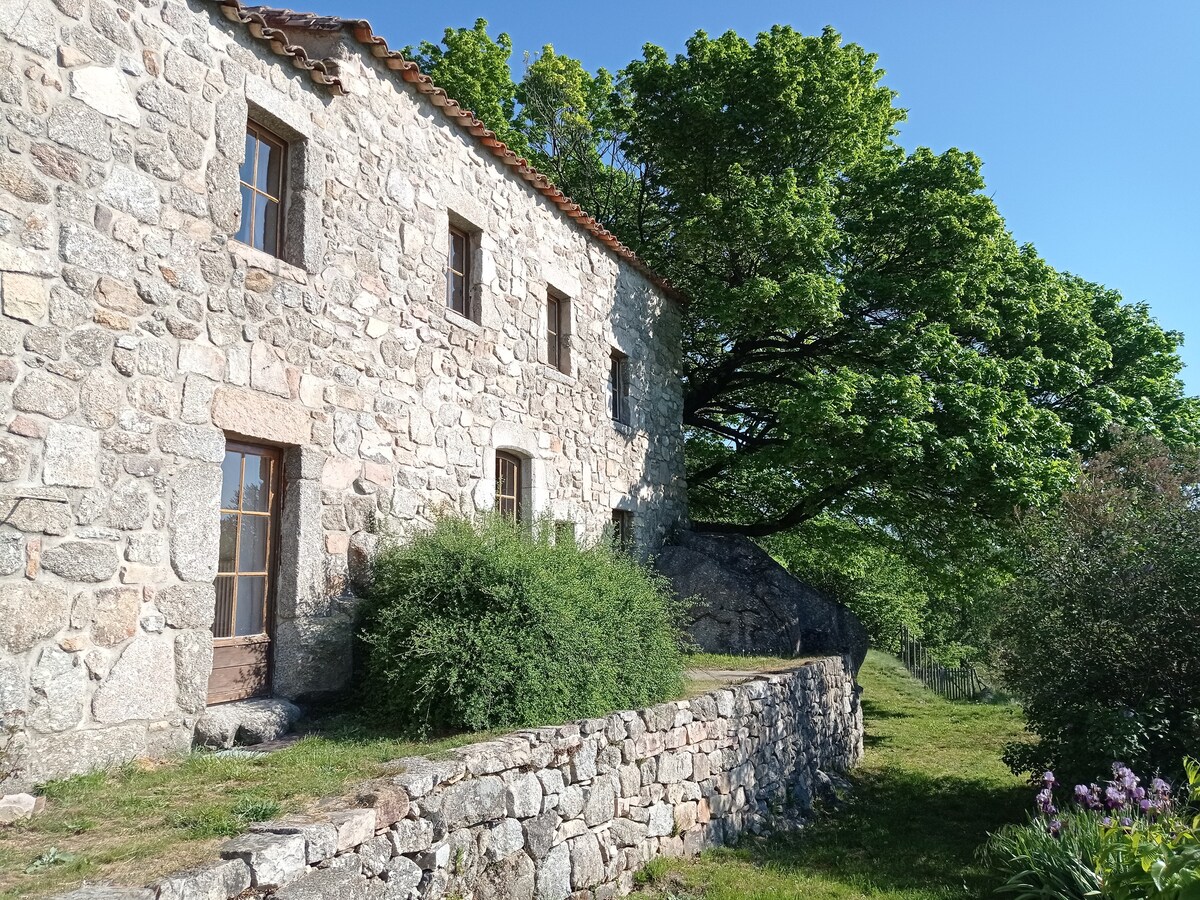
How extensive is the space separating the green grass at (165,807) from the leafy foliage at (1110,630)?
5513 millimetres

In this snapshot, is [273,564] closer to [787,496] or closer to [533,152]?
[787,496]

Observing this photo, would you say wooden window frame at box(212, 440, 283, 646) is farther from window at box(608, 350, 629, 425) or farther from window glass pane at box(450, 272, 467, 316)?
window at box(608, 350, 629, 425)

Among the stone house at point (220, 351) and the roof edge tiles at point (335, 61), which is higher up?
the roof edge tiles at point (335, 61)

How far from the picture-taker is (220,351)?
522cm

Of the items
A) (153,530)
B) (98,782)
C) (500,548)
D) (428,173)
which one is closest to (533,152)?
(428,173)

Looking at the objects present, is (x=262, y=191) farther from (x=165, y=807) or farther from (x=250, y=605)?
(x=165, y=807)

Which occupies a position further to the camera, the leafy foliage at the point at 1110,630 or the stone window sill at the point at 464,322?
the stone window sill at the point at 464,322

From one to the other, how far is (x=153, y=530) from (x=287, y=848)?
228 cm

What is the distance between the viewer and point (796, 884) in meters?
5.74

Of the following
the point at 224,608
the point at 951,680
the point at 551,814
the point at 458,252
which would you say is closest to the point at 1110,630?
the point at 551,814

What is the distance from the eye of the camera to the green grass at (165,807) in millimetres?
2943

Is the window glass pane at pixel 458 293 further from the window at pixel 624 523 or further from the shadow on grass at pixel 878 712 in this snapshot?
the shadow on grass at pixel 878 712

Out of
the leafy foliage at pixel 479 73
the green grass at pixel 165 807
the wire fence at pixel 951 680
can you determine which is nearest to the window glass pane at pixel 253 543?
the green grass at pixel 165 807

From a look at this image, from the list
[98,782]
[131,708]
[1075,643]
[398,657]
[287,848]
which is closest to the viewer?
[287,848]
